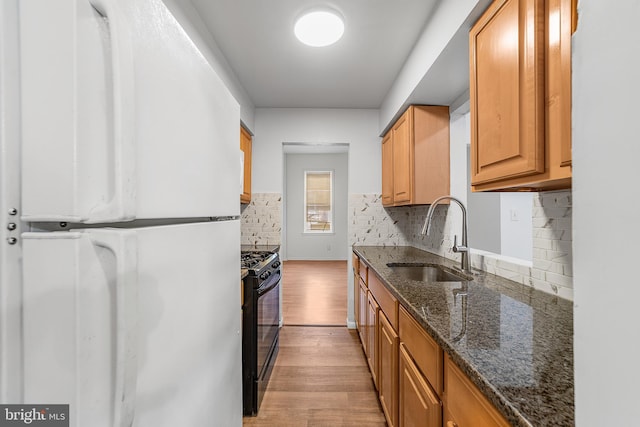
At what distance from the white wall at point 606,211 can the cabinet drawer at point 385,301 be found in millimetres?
1102

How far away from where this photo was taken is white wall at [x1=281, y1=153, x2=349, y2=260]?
22.3 feet

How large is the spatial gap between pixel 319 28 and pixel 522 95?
1.33 m

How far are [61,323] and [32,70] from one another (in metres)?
0.41

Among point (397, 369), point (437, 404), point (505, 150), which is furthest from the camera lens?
point (397, 369)

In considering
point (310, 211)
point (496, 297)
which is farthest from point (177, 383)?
point (310, 211)

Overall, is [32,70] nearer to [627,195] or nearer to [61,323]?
[61,323]

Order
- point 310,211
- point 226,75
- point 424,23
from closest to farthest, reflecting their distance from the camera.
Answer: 1. point 424,23
2. point 226,75
3. point 310,211

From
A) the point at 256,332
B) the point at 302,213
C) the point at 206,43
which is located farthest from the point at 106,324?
the point at 302,213

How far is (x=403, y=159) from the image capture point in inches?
96.0

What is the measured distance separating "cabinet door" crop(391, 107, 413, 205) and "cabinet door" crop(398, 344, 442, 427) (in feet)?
4.56

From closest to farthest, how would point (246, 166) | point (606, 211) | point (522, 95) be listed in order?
point (606, 211)
point (522, 95)
point (246, 166)

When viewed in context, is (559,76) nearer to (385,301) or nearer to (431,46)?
(431,46)

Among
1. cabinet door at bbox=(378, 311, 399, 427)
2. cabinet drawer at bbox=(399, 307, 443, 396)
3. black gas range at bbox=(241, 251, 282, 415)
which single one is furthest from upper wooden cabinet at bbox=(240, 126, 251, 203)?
cabinet drawer at bbox=(399, 307, 443, 396)

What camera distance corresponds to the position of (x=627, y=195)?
0.26 m
